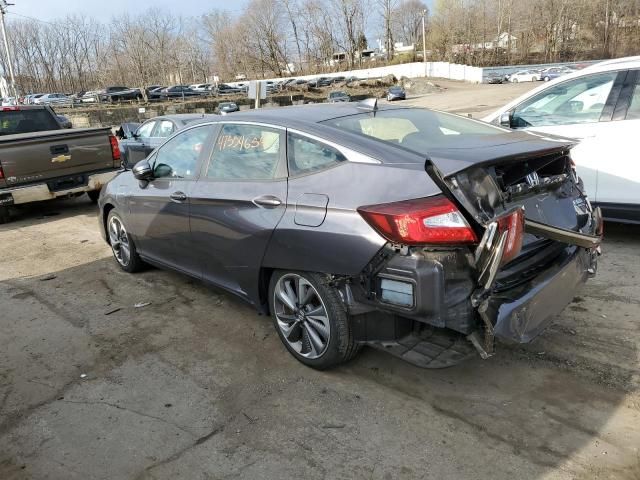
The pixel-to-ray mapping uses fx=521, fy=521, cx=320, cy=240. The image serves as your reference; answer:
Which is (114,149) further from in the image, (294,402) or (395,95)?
(395,95)

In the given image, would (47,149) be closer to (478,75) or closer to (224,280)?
(224,280)

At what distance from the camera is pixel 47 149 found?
8.23 meters

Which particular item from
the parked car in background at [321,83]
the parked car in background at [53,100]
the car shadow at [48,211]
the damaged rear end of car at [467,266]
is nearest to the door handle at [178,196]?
the damaged rear end of car at [467,266]

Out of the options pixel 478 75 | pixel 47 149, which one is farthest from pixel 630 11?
pixel 47 149

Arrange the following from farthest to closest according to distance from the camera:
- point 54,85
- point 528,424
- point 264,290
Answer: point 54,85 < point 264,290 < point 528,424

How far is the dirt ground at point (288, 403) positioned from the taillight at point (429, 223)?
3.38ft

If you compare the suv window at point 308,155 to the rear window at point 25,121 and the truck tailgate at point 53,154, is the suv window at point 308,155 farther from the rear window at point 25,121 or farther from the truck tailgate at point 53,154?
the rear window at point 25,121

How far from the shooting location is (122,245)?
18.5ft

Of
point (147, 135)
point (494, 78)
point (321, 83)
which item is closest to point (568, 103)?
point (147, 135)

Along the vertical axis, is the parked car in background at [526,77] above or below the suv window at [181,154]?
above

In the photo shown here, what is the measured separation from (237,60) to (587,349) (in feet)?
305

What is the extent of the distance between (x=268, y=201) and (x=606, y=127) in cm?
385

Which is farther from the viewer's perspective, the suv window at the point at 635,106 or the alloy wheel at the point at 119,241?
the alloy wheel at the point at 119,241

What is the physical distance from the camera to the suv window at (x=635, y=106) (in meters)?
5.08
